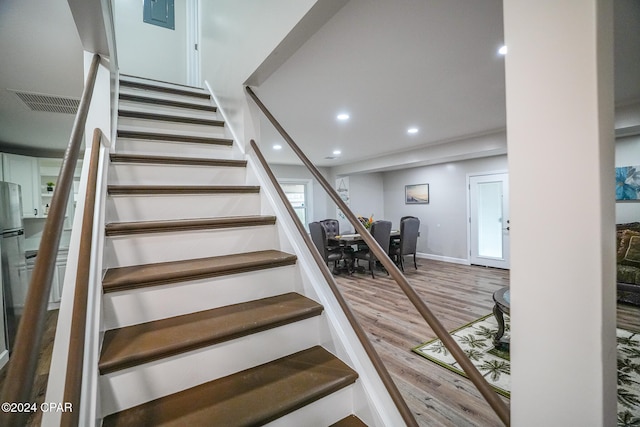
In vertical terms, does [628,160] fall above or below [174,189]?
above

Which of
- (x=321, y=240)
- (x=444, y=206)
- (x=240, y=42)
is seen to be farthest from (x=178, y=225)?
(x=444, y=206)

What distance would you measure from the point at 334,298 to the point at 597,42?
4.39 ft

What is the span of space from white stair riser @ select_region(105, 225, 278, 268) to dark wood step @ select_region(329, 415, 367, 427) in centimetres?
103

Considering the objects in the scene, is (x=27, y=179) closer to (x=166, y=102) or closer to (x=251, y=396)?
(x=166, y=102)

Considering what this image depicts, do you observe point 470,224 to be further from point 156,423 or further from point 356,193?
point 156,423

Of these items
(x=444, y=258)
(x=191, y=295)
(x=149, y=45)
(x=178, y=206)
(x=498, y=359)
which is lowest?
(x=498, y=359)

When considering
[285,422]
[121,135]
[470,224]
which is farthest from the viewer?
[470,224]

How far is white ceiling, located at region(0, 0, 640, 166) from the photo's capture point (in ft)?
5.53

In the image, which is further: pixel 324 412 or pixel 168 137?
pixel 168 137

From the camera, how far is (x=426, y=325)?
10.5 feet

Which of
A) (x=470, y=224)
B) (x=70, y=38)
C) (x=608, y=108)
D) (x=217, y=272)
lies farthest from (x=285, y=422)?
(x=470, y=224)

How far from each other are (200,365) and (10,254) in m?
3.14

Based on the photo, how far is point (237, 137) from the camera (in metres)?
2.56

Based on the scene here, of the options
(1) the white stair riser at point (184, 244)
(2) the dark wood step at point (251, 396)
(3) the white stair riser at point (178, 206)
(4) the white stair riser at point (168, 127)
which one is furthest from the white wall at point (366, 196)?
(2) the dark wood step at point (251, 396)
